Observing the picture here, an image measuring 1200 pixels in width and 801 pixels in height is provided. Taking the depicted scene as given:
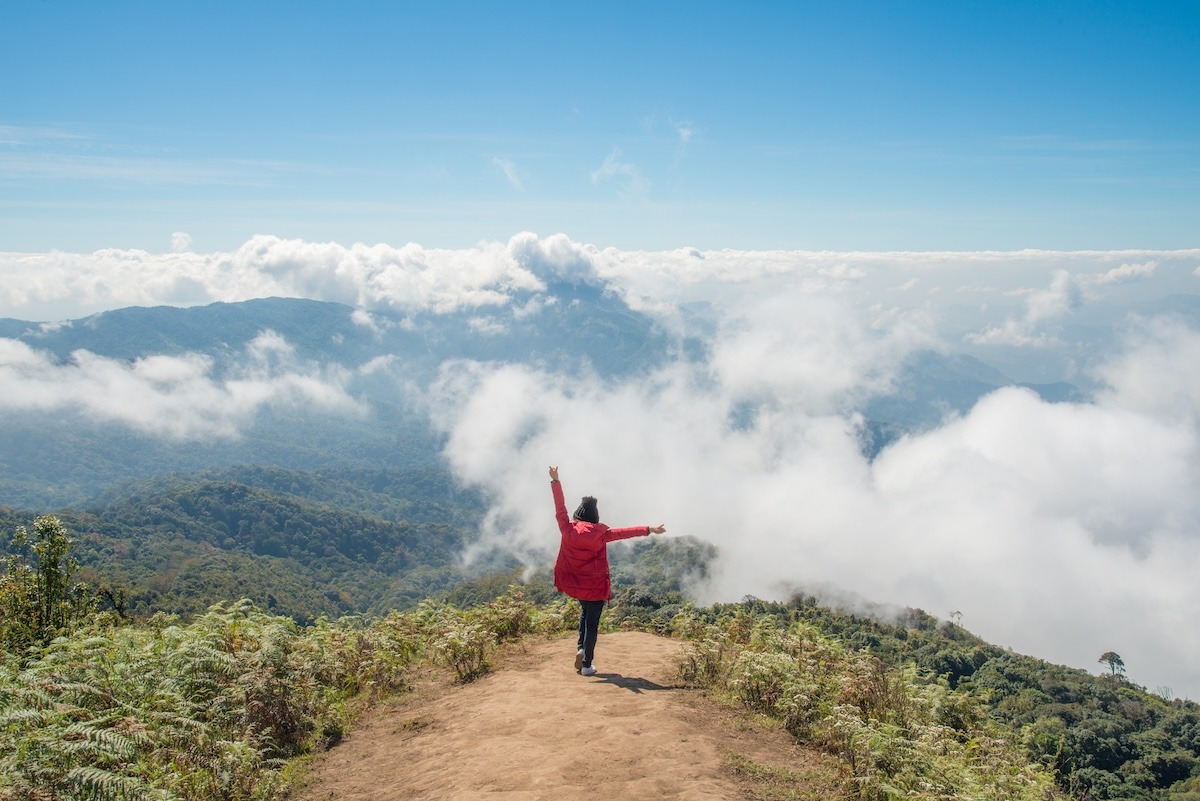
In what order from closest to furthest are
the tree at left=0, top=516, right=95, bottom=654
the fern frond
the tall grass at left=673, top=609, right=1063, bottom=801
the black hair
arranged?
the fern frond, the tall grass at left=673, top=609, right=1063, bottom=801, the black hair, the tree at left=0, top=516, right=95, bottom=654

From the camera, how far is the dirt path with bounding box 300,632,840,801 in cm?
675

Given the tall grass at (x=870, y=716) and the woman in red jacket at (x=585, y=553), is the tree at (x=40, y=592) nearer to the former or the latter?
the woman in red jacket at (x=585, y=553)

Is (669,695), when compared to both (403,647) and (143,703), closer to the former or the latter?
(403,647)

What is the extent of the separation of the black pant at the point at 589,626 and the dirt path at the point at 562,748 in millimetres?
370

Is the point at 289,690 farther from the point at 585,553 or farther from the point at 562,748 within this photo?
the point at 585,553

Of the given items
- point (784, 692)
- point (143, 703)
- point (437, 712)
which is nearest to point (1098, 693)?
point (784, 692)

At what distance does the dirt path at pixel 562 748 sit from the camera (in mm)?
6754

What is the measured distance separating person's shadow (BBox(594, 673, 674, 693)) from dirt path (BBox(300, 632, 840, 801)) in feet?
0.06

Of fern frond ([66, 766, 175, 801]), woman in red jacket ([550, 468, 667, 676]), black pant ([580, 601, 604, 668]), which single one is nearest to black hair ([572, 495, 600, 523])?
woman in red jacket ([550, 468, 667, 676])

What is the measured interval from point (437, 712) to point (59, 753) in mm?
4768

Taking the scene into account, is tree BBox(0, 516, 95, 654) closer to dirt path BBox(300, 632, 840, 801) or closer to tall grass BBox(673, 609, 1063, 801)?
dirt path BBox(300, 632, 840, 801)

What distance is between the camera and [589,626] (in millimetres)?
10602

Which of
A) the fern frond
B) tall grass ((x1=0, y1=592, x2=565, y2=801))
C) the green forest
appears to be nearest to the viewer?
the fern frond

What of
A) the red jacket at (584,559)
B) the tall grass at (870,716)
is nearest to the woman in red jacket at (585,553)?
the red jacket at (584,559)
